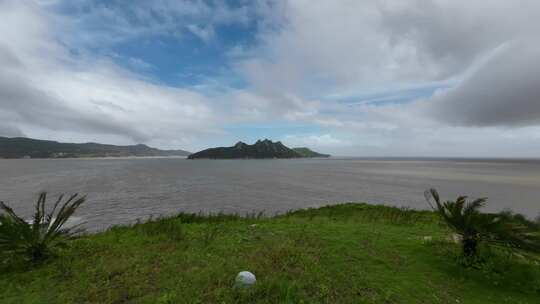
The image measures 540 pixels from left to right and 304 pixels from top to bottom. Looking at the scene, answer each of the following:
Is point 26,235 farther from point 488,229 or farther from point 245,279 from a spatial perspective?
point 488,229

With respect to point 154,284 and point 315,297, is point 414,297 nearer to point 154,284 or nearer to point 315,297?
point 315,297

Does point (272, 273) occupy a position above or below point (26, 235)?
below

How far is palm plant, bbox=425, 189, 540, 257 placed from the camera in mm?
4668

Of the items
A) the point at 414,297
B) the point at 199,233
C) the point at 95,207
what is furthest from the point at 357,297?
the point at 95,207

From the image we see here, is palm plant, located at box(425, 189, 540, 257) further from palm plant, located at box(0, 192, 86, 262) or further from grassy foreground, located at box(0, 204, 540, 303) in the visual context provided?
Result: palm plant, located at box(0, 192, 86, 262)

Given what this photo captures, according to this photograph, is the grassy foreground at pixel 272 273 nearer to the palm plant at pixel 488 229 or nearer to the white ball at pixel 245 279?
the white ball at pixel 245 279

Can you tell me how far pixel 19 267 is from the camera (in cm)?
496

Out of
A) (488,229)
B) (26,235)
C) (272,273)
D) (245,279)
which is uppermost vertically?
(488,229)

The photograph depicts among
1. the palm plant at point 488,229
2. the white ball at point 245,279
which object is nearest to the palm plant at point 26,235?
the white ball at point 245,279

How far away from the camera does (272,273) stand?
4730mm

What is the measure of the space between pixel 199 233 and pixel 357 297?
524 centimetres

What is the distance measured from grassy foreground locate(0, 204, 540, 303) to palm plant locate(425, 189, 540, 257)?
1.42 feet

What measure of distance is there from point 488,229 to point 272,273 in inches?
184

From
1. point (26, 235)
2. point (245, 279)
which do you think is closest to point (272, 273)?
point (245, 279)
